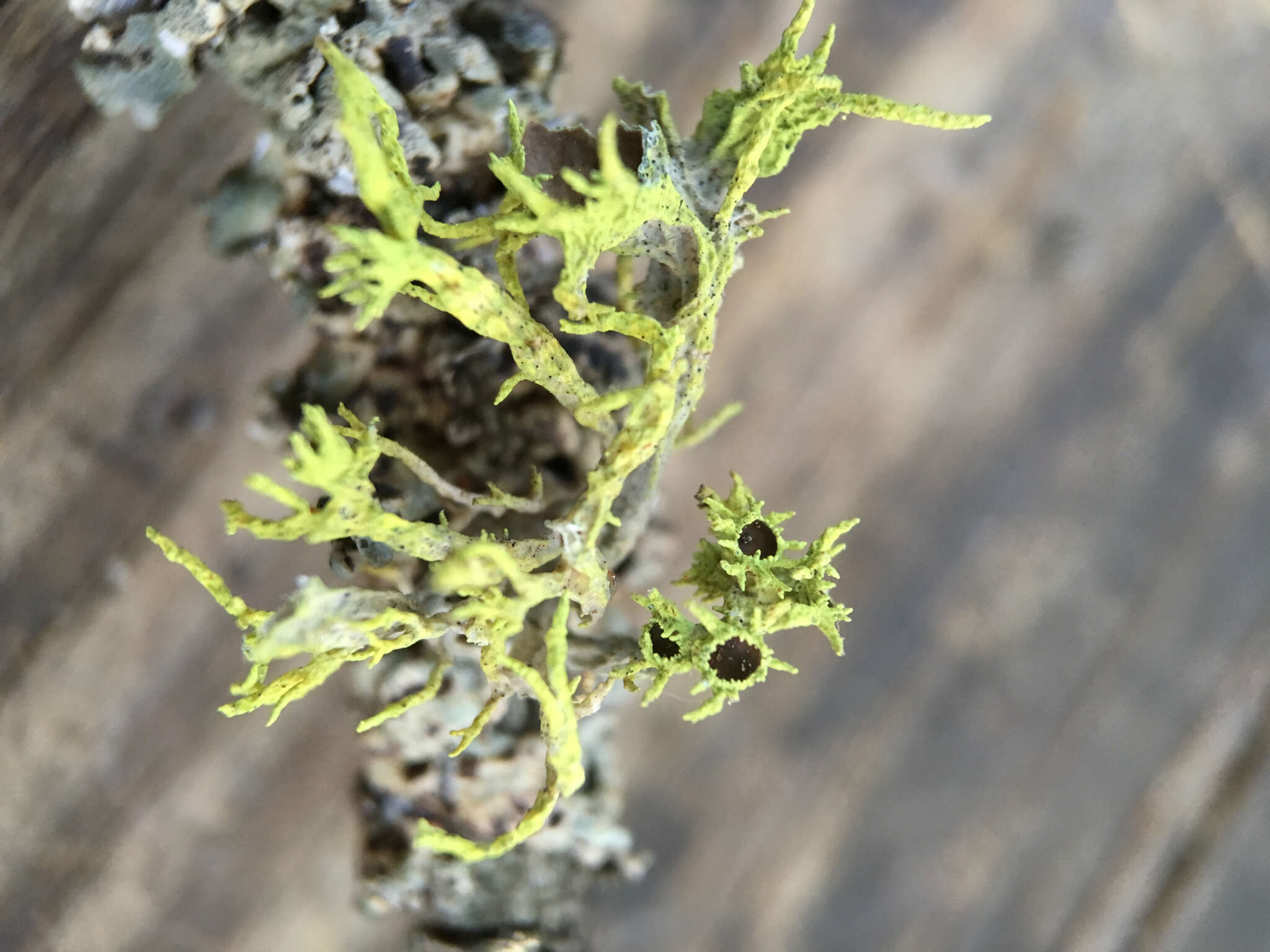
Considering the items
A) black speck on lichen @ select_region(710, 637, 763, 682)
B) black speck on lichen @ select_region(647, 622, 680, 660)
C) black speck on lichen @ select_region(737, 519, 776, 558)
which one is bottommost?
black speck on lichen @ select_region(710, 637, 763, 682)

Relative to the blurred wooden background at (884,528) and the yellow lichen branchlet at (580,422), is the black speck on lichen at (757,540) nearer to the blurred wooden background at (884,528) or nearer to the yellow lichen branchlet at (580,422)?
the yellow lichen branchlet at (580,422)

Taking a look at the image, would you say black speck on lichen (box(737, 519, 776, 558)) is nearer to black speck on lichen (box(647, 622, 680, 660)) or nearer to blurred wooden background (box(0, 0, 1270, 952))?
black speck on lichen (box(647, 622, 680, 660))

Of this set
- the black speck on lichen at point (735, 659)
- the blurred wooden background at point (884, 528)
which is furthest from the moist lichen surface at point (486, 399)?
the blurred wooden background at point (884, 528)

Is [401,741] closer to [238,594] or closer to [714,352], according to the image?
[238,594]

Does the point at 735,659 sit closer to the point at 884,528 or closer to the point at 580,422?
the point at 580,422

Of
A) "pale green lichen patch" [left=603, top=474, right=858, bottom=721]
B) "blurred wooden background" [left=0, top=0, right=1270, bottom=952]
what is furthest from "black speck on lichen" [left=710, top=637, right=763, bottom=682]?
"blurred wooden background" [left=0, top=0, right=1270, bottom=952]

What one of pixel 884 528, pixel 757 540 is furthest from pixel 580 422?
pixel 884 528
